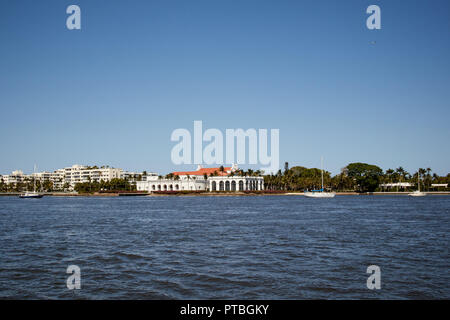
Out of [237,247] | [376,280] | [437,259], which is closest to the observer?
[376,280]

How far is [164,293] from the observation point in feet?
52.4

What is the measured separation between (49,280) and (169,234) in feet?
60.9

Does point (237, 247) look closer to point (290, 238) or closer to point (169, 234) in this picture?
point (290, 238)

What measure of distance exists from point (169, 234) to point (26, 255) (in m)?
13.5
